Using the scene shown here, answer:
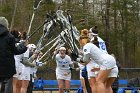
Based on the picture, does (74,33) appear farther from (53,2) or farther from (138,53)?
(138,53)

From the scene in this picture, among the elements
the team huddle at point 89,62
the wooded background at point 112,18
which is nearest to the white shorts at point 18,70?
the team huddle at point 89,62

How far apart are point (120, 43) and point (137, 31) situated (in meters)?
2.34

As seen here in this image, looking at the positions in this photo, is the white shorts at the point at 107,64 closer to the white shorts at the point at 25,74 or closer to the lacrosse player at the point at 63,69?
the white shorts at the point at 25,74

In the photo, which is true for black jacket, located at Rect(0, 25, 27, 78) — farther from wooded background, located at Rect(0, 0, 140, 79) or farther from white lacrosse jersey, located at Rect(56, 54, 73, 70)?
wooded background, located at Rect(0, 0, 140, 79)

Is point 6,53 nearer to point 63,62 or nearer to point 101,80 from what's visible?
point 101,80

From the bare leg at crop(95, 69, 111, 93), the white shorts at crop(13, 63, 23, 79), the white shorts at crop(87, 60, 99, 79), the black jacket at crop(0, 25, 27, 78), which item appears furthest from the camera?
the white shorts at crop(13, 63, 23, 79)

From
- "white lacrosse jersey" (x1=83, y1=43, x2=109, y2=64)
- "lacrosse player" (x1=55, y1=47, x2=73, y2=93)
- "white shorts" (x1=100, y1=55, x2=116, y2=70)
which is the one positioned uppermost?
"white lacrosse jersey" (x1=83, y1=43, x2=109, y2=64)

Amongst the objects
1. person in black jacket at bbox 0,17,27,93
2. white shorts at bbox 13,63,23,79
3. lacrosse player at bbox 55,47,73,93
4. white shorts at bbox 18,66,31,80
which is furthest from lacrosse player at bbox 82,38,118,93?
lacrosse player at bbox 55,47,73,93

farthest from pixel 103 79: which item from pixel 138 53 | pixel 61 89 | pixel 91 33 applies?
pixel 138 53

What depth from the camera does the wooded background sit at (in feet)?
136

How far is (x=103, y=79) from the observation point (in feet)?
35.8

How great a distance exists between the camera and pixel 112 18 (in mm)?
45500

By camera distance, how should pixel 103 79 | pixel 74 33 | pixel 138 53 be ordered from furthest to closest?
pixel 138 53 → pixel 74 33 → pixel 103 79

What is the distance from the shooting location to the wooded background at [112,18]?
41469 millimetres
